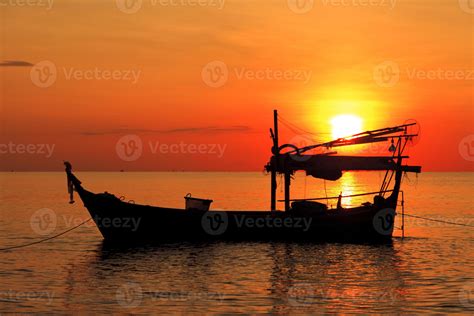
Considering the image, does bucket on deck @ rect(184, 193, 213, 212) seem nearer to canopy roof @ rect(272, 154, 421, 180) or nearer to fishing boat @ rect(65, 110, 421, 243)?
fishing boat @ rect(65, 110, 421, 243)

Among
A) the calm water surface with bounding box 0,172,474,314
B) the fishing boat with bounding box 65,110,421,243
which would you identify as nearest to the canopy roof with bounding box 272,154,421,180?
the fishing boat with bounding box 65,110,421,243

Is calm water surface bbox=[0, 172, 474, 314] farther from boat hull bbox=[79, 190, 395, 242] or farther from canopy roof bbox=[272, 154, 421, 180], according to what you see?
canopy roof bbox=[272, 154, 421, 180]

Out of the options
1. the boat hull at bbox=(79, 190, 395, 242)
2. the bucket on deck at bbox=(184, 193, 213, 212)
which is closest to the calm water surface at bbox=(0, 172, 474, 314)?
the boat hull at bbox=(79, 190, 395, 242)

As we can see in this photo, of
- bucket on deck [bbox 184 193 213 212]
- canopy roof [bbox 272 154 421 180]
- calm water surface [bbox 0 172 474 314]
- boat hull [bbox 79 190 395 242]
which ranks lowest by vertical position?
calm water surface [bbox 0 172 474 314]

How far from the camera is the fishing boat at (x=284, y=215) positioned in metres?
39.0

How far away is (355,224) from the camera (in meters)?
39.5

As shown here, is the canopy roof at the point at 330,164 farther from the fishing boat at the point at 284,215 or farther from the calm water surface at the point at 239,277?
the calm water surface at the point at 239,277

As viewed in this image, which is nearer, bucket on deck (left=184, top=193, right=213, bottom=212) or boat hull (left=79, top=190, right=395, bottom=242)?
boat hull (left=79, top=190, right=395, bottom=242)

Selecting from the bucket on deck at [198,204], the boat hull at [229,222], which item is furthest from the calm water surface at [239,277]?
the bucket on deck at [198,204]

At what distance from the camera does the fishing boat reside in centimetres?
3903

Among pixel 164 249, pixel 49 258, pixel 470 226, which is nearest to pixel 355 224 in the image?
pixel 164 249

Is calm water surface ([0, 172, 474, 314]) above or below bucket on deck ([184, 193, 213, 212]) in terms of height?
below

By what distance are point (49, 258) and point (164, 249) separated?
6.53 meters

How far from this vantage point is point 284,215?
39.1 m
